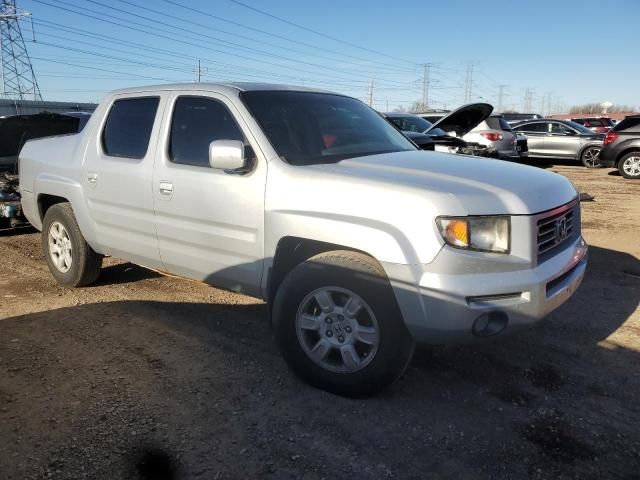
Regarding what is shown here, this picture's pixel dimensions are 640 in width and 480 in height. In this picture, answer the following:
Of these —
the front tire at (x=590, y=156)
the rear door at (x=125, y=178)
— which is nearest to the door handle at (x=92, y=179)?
the rear door at (x=125, y=178)

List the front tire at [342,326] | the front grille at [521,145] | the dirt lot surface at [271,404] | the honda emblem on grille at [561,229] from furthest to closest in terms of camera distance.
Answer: the front grille at [521,145] → the honda emblem on grille at [561,229] → the front tire at [342,326] → the dirt lot surface at [271,404]

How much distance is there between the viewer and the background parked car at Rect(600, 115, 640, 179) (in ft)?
47.0

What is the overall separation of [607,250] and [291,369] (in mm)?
5017

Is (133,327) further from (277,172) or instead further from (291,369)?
(277,172)

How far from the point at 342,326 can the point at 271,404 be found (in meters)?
0.61

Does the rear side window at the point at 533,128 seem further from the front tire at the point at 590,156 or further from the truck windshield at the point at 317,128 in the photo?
the truck windshield at the point at 317,128

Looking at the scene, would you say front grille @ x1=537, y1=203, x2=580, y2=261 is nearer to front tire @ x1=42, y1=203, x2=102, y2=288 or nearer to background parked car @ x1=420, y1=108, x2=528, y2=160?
front tire @ x1=42, y1=203, x2=102, y2=288

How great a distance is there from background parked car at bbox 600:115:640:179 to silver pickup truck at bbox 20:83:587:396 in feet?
40.4

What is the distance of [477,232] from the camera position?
289cm

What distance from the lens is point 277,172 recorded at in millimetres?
3422

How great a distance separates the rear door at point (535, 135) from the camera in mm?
18391

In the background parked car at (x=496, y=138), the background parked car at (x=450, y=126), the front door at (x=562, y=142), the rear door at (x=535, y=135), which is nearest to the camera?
the background parked car at (x=450, y=126)

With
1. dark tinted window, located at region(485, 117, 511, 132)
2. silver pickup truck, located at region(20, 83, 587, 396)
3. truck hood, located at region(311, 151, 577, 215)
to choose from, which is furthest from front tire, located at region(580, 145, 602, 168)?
truck hood, located at region(311, 151, 577, 215)

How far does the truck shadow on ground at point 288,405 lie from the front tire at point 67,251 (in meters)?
0.78
